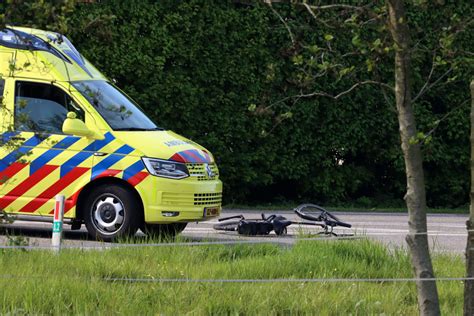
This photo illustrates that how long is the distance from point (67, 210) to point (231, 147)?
7.05 metres

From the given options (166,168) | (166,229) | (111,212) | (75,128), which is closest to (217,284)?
(166,168)

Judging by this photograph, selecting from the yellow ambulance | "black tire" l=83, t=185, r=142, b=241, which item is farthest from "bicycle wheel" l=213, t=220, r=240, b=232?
"black tire" l=83, t=185, r=142, b=241

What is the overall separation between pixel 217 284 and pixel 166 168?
3814 mm

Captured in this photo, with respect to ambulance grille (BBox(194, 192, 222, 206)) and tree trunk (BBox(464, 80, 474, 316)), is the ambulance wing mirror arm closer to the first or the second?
ambulance grille (BBox(194, 192, 222, 206))

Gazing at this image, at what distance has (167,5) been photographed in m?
17.8

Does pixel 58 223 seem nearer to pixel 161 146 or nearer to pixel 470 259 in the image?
pixel 161 146

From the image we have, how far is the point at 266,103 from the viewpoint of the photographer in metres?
17.0

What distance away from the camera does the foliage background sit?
57.7ft

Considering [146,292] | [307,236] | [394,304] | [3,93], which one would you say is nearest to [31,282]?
[146,292]

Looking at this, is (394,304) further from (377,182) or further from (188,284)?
(377,182)

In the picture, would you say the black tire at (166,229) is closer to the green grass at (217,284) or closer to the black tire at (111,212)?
the black tire at (111,212)

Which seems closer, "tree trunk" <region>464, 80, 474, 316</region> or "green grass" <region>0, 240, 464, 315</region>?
"tree trunk" <region>464, 80, 474, 316</region>

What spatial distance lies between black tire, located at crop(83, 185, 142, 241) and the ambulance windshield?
2.30 feet

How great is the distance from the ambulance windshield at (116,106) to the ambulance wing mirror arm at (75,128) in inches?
9.7
